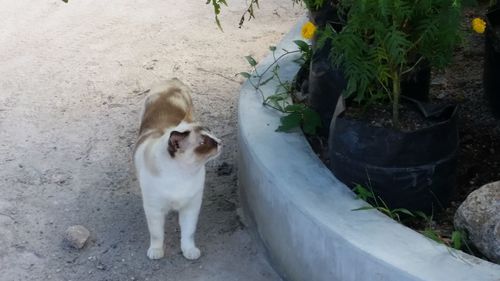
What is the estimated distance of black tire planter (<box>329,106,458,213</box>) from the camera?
3.02 m

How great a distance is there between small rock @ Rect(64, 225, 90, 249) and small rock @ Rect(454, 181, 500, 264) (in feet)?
5.50

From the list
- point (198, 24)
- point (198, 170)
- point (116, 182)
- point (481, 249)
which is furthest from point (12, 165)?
point (481, 249)

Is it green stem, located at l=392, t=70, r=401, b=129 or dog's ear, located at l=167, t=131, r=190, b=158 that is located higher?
green stem, located at l=392, t=70, r=401, b=129

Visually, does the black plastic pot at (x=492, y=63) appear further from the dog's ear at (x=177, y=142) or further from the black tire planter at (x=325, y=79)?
the dog's ear at (x=177, y=142)

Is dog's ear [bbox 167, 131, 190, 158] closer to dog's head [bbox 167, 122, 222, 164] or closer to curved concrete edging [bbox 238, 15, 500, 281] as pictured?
dog's head [bbox 167, 122, 222, 164]

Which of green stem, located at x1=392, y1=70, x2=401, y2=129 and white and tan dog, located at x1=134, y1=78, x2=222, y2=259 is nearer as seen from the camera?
green stem, located at x1=392, y1=70, x2=401, y2=129

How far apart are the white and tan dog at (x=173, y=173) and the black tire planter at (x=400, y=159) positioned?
56cm

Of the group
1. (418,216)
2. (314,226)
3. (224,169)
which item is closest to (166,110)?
(224,169)

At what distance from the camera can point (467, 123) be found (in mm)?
3812

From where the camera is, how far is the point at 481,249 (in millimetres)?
2830

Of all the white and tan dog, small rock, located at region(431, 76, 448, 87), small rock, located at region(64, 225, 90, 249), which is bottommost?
small rock, located at region(64, 225, 90, 249)

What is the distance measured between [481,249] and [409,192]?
1.24 feet

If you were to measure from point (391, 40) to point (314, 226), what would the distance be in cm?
74

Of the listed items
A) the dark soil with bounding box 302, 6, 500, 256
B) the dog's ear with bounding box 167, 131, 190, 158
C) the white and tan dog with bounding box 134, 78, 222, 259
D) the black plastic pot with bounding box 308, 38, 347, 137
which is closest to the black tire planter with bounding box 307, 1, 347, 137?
the black plastic pot with bounding box 308, 38, 347, 137
